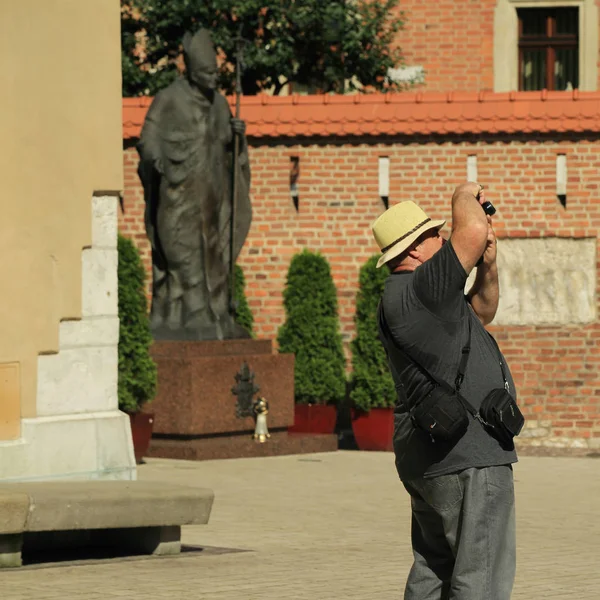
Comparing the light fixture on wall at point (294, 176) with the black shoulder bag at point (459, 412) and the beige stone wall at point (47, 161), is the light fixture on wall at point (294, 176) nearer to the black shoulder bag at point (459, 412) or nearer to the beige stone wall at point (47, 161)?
the beige stone wall at point (47, 161)

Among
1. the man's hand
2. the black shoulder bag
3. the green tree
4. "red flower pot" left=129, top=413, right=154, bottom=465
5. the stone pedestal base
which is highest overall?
the green tree

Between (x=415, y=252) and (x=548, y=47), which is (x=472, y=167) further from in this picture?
(x=415, y=252)

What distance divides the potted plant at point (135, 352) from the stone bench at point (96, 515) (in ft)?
15.4

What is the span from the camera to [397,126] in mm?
16562

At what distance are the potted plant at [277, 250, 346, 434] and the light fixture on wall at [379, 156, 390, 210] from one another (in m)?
0.88

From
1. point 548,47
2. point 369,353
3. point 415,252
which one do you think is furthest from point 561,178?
point 415,252

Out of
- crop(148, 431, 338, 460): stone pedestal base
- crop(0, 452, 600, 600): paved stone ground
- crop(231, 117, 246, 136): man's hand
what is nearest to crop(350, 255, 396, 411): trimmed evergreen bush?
crop(148, 431, 338, 460): stone pedestal base

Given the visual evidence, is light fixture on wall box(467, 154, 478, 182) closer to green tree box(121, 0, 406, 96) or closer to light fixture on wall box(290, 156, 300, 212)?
light fixture on wall box(290, 156, 300, 212)

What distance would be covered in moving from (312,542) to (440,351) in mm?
4189

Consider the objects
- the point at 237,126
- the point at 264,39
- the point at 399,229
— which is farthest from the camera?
the point at 264,39

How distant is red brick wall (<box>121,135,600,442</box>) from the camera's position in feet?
53.8

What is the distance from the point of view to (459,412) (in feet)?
18.2

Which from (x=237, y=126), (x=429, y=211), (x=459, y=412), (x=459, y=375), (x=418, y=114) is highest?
(x=418, y=114)

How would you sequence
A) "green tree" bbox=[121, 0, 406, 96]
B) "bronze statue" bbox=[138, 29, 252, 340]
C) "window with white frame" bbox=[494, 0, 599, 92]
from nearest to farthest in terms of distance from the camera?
"bronze statue" bbox=[138, 29, 252, 340], "green tree" bbox=[121, 0, 406, 96], "window with white frame" bbox=[494, 0, 599, 92]
